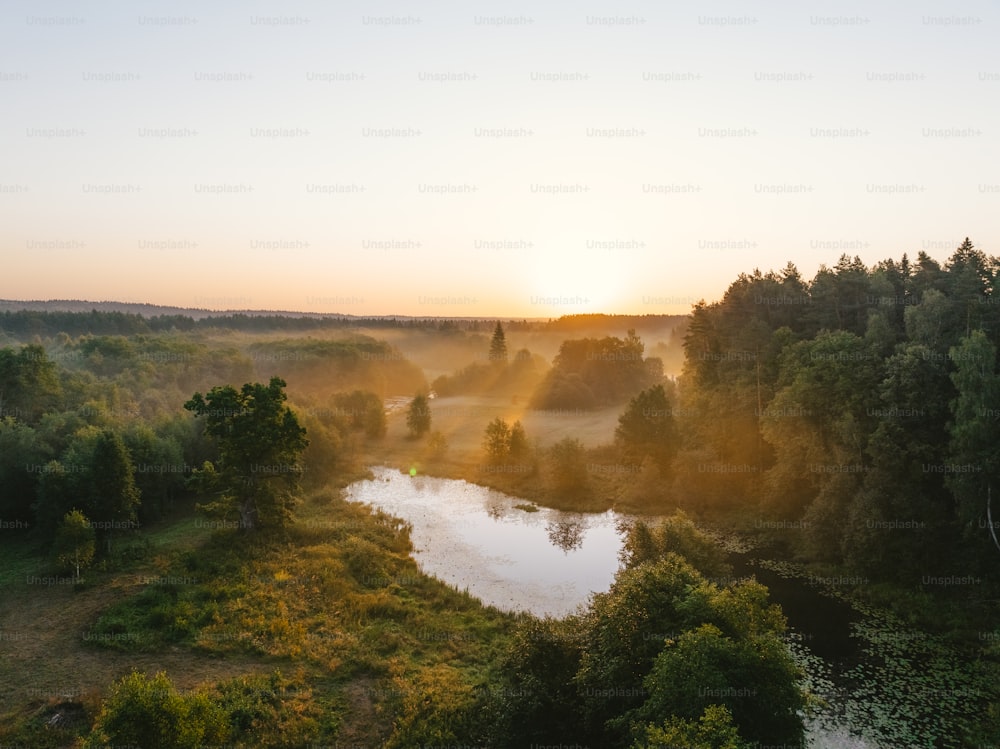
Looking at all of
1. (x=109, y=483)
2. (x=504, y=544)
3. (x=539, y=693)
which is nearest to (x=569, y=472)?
(x=504, y=544)

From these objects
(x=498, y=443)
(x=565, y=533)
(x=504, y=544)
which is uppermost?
(x=498, y=443)

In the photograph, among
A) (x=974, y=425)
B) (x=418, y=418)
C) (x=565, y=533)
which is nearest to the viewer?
(x=974, y=425)

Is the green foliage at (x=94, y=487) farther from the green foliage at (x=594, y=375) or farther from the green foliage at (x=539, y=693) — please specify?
the green foliage at (x=594, y=375)

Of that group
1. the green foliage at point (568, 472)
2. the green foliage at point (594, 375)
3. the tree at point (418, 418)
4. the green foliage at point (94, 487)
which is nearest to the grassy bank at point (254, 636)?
the green foliage at point (94, 487)

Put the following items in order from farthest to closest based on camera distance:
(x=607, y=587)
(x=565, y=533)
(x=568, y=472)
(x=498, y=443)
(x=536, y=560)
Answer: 1. (x=498, y=443)
2. (x=568, y=472)
3. (x=565, y=533)
4. (x=536, y=560)
5. (x=607, y=587)

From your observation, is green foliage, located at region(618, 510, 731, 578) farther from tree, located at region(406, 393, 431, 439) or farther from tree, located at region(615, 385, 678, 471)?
tree, located at region(406, 393, 431, 439)

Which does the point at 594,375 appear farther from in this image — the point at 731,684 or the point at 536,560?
the point at 731,684

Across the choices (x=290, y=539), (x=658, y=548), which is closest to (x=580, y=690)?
(x=658, y=548)
